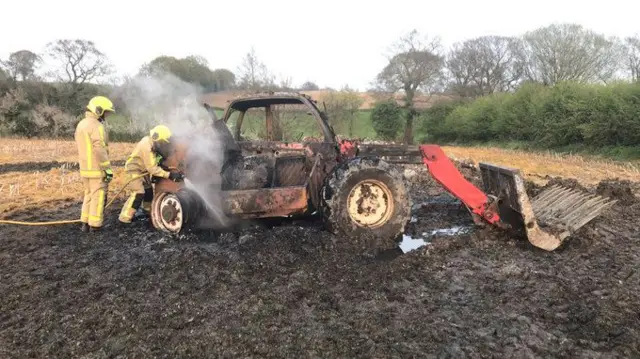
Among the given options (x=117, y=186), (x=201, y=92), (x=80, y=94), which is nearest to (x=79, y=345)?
(x=201, y=92)

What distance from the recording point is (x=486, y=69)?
45781 mm

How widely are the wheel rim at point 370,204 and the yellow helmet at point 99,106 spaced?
12.7 feet

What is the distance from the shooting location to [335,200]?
5.85 m

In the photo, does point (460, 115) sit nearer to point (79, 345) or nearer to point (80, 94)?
point (80, 94)

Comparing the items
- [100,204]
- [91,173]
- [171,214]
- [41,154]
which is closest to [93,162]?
[91,173]

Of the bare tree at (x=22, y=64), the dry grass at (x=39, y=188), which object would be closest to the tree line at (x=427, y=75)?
the bare tree at (x=22, y=64)

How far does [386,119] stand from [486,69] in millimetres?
13531

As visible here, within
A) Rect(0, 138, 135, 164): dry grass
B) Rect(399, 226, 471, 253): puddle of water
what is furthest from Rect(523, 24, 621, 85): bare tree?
Rect(399, 226, 471, 253): puddle of water

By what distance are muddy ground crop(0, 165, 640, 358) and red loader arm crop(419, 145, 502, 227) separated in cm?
28

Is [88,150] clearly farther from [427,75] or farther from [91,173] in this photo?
[427,75]

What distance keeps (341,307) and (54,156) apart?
19.3 meters

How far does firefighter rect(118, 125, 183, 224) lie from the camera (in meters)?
6.57

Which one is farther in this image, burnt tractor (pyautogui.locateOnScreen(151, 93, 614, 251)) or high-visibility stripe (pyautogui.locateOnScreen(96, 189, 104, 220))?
high-visibility stripe (pyautogui.locateOnScreen(96, 189, 104, 220))

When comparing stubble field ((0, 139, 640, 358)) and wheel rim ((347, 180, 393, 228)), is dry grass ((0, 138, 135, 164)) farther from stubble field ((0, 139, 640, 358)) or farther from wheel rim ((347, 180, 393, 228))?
wheel rim ((347, 180, 393, 228))
